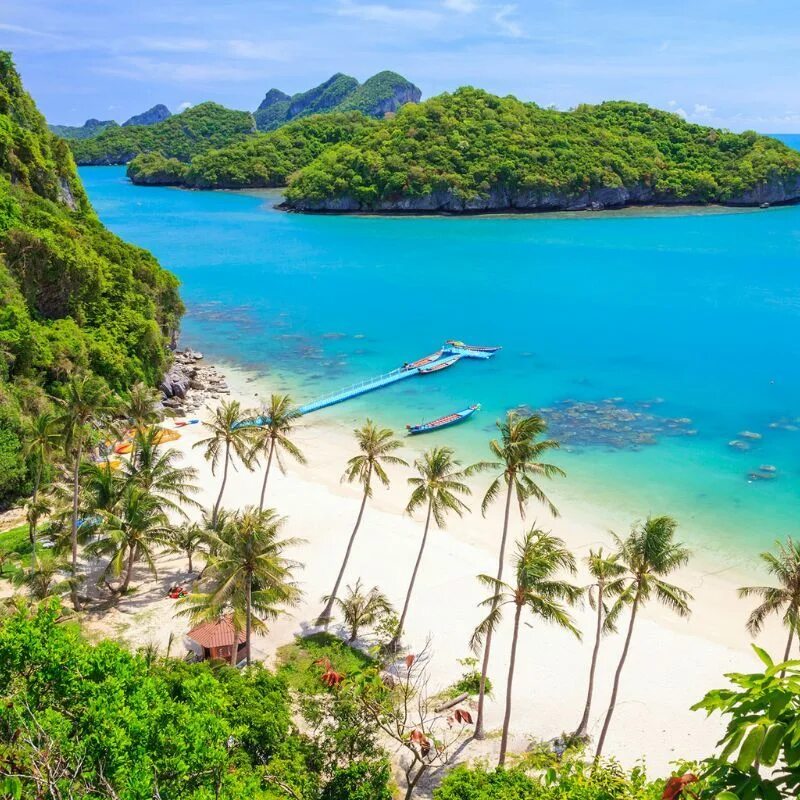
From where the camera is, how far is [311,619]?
28.7 meters

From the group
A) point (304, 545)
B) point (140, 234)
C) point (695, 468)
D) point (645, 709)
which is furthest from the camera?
point (140, 234)

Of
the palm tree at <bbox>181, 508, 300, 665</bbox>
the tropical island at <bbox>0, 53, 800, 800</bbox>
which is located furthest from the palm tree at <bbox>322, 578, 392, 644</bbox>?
the palm tree at <bbox>181, 508, 300, 665</bbox>

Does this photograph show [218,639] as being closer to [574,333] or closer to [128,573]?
[128,573]

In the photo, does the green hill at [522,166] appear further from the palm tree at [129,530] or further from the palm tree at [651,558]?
the palm tree at [651,558]

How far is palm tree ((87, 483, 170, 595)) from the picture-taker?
→ 2809cm

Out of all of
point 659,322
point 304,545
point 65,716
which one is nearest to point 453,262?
point 659,322

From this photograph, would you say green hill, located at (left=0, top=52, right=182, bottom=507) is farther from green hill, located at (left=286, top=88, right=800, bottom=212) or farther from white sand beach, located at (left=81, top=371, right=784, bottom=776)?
green hill, located at (left=286, top=88, right=800, bottom=212)

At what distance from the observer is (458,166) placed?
159m

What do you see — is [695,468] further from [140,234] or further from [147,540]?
[140,234]

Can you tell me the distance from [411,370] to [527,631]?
3360 cm

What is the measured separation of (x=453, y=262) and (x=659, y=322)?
125 feet

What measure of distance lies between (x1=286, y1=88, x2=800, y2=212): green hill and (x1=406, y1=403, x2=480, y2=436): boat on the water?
374 ft

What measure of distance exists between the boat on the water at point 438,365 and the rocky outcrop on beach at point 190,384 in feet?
53.0

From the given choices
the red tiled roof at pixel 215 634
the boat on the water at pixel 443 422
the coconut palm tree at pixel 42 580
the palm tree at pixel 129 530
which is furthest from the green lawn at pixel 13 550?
the boat on the water at pixel 443 422
